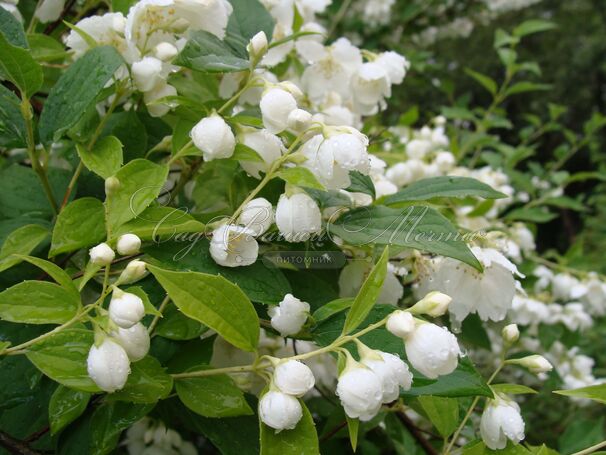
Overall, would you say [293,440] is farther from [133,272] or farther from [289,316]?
[133,272]

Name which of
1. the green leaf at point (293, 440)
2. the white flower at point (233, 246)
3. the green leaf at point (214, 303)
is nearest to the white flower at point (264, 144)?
the white flower at point (233, 246)

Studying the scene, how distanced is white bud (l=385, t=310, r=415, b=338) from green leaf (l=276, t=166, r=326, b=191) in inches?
7.1

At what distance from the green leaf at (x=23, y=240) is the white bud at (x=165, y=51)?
288mm

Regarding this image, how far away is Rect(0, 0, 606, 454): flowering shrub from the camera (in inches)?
25.2

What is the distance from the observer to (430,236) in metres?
0.74

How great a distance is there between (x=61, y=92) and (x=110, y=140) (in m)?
0.10

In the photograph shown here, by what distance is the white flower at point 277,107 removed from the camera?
764mm

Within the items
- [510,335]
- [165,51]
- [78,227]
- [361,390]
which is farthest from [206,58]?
[510,335]

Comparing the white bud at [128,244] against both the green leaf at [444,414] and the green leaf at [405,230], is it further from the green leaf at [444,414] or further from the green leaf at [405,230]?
the green leaf at [444,414]

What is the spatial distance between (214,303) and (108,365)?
122 mm

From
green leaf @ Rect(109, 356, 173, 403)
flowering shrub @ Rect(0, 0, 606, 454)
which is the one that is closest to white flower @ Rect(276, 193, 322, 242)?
flowering shrub @ Rect(0, 0, 606, 454)

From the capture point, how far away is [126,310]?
602 millimetres

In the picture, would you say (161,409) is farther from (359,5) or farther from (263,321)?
(359,5)

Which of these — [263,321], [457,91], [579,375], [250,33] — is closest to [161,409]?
[263,321]
